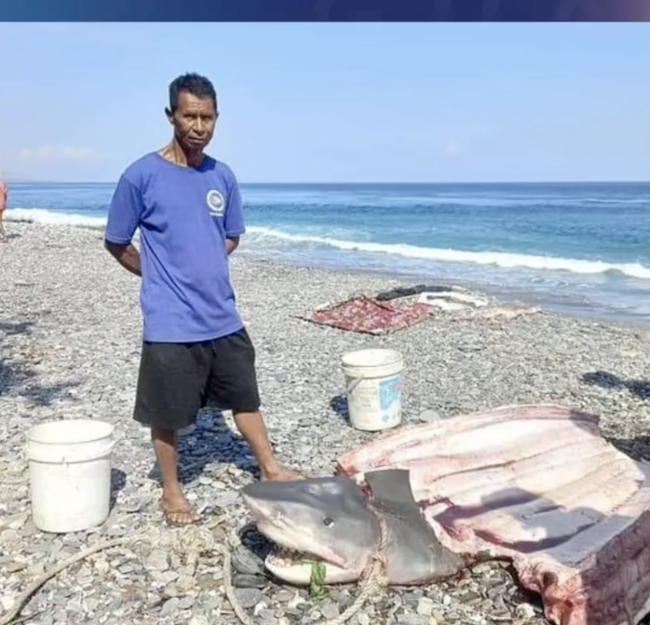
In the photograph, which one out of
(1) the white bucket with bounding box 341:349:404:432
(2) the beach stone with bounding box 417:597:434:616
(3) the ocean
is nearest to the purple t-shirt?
(2) the beach stone with bounding box 417:597:434:616

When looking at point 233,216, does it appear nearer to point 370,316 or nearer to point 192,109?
point 192,109

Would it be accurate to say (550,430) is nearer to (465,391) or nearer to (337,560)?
(337,560)

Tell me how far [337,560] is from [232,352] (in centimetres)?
126

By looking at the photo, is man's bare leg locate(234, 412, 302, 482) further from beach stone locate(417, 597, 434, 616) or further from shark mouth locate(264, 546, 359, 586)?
beach stone locate(417, 597, 434, 616)

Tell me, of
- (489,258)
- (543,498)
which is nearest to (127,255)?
(543,498)

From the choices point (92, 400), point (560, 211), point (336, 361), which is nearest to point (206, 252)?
point (92, 400)

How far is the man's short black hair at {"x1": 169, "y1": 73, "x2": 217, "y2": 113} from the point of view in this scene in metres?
3.85

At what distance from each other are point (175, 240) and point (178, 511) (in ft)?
4.69

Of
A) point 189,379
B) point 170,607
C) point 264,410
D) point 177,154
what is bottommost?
point 264,410

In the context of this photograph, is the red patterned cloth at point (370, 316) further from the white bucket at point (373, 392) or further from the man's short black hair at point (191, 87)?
the man's short black hair at point (191, 87)

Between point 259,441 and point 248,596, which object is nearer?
point 248,596

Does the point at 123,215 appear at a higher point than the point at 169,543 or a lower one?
higher

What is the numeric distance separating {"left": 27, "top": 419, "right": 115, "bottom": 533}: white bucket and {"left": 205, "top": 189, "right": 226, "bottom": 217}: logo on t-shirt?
126 centimetres

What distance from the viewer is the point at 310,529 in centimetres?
338
